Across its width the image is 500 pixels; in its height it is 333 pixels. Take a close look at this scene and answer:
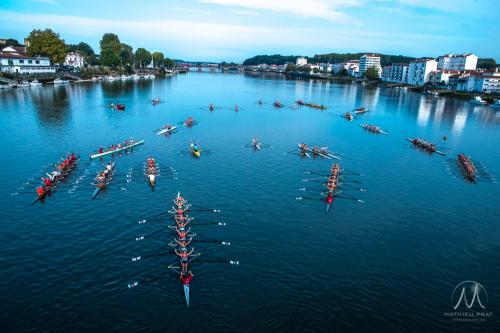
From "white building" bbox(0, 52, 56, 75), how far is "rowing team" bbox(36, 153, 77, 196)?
4935 inches

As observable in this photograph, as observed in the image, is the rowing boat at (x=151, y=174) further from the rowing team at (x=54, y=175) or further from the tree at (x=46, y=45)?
the tree at (x=46, y=45)

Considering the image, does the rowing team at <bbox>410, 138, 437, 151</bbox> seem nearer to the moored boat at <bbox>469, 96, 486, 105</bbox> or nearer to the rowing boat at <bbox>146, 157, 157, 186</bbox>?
the rowing boat at <bbox>146, 157, 157, 186</bbox>

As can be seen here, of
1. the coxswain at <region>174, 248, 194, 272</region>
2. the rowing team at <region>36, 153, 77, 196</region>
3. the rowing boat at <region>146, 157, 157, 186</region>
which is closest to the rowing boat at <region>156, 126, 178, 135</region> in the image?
the rowing team at <region>36, 153, 77, 196</region>

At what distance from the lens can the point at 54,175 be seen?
134 feet

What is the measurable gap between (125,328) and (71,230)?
532 inches

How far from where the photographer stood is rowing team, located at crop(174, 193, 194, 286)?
24.5 metres

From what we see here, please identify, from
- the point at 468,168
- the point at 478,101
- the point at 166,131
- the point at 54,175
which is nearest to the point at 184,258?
the point at 54,175

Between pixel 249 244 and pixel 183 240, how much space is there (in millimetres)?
5712

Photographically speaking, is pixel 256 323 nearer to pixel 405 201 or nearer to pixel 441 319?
pixel 441 319

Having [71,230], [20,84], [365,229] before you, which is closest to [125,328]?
[71,230]

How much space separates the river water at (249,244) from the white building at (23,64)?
4108 inches

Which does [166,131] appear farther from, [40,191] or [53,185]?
[40,191]

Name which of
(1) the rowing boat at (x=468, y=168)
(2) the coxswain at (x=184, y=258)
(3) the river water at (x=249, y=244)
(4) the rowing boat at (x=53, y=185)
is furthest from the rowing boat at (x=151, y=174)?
(1) the rowing boat at (x=468, y=168)

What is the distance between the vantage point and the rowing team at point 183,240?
24531 millimetres
